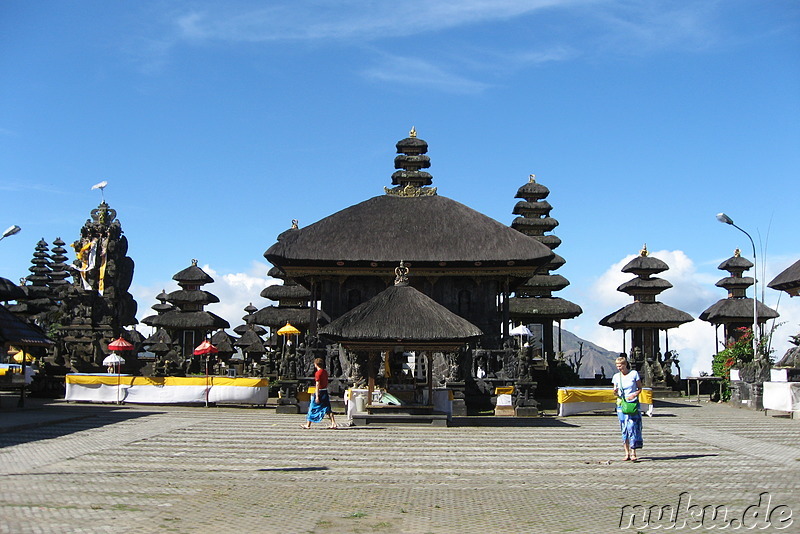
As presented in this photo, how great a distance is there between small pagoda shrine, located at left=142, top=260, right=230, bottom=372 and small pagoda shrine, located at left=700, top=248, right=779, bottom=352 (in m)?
32.0

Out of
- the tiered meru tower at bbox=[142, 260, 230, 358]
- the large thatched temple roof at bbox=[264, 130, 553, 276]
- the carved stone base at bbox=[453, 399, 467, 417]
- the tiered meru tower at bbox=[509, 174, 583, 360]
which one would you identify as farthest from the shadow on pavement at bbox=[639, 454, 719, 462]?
the tiered meru tower at bbox=[142, 260, 230, 358]

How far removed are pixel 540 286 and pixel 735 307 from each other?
37.9 feet

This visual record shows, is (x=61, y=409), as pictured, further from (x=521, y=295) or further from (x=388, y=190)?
(x=521, y=295)

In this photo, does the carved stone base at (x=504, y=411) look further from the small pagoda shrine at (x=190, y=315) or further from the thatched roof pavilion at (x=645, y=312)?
the small pagoda shrine at (x=190, y=315)

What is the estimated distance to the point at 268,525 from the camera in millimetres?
9664

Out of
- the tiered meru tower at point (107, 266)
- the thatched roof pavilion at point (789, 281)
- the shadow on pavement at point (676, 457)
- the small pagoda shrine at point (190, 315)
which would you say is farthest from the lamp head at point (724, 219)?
the small pagoda shrine at point (190, 315)

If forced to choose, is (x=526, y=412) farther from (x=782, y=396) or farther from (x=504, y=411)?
(x=782, y=396)

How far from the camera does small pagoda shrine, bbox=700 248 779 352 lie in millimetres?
51094

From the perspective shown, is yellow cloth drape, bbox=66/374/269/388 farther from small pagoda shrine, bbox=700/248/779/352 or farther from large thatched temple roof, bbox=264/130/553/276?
small pagoda shrine, bbox=700/248/779/352

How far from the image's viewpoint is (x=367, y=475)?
13.7 m

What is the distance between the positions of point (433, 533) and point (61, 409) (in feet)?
66.0

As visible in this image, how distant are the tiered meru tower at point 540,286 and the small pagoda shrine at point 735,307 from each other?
8.56m

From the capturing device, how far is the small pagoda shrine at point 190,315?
60.2m

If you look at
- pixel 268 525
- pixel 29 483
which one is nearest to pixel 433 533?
pixel 268 525
